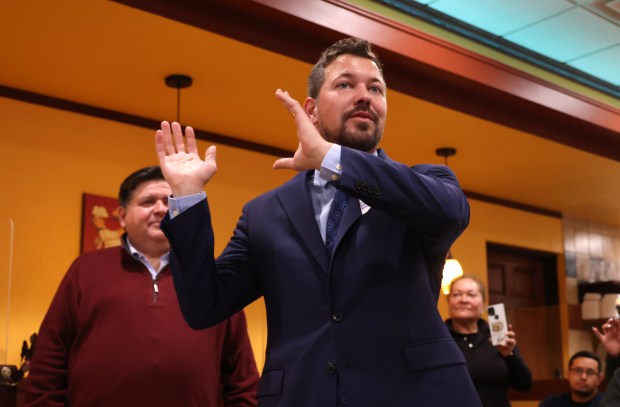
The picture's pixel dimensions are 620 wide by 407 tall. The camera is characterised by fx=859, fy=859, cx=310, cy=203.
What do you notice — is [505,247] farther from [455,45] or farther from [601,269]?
[455,45]

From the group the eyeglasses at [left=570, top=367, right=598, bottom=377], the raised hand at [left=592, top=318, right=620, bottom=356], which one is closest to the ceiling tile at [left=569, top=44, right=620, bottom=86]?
the eyeglasses at [left=570, top=367, right=598, bottom=377]

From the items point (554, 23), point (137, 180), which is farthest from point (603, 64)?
point (137, 180)

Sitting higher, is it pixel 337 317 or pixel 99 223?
pixel 99 223

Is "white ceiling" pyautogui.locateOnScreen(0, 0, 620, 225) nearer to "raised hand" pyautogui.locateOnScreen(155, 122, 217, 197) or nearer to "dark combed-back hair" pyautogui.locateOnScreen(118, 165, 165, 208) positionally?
"dark combed-back hair" pyautogui.locateOnScreen(118, 165, 165, 208)

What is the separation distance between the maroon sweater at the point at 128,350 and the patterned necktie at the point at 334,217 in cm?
107

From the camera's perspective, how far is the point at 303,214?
149cm

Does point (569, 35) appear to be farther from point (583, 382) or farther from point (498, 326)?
point (583, 382)

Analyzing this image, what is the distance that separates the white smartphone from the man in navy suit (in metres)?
2.63

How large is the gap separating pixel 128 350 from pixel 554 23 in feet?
11.3

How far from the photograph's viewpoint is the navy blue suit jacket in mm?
1329

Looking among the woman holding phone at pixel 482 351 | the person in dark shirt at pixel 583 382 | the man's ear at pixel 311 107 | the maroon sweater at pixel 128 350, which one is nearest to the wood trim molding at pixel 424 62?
the woman holding phone at pixel 482 351

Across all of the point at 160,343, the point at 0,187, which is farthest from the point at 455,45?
the point at 160,343

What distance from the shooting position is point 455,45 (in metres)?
4.75

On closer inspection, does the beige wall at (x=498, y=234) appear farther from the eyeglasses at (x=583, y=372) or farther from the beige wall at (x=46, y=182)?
the beige wall at (x=46, y=182)
